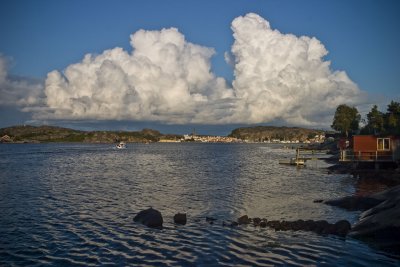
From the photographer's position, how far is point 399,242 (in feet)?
72.5

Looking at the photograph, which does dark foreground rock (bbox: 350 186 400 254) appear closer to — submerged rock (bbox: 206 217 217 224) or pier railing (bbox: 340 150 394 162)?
submerged rock (bbox: 206 217 217 224)

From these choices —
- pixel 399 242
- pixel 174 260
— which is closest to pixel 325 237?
pixel 399 242

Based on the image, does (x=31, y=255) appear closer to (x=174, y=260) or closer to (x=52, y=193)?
(x=174, y=260)

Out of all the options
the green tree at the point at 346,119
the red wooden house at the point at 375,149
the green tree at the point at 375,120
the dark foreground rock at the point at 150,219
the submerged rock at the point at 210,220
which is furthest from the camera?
the green tree at the point at 346,119

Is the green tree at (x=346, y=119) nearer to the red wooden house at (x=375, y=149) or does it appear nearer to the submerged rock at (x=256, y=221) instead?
the red wooden house at (x=375, y=149)

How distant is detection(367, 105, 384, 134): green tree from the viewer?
395 ft

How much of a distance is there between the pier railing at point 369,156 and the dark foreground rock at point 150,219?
46.0 meters

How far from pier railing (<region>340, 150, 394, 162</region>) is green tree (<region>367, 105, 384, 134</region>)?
181 feet

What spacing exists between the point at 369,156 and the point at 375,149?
1.85 m

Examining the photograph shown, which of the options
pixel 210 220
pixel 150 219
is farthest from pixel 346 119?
pixel 150 219

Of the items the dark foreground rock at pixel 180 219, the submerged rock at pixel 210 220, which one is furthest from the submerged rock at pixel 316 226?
the dark foreground rock at pixel 180 219

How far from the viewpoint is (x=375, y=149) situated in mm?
65812

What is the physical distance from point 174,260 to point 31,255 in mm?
7753

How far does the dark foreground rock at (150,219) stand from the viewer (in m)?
27.6
